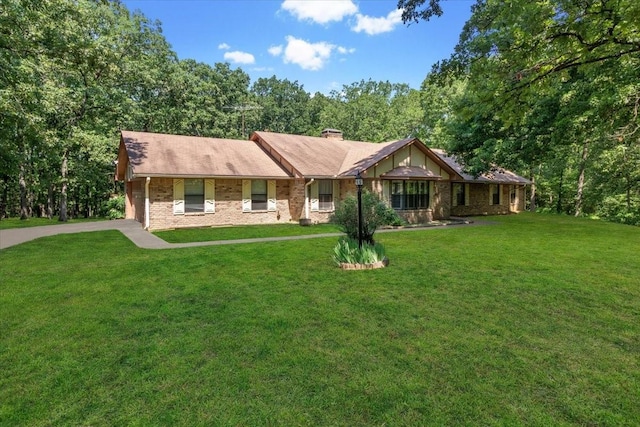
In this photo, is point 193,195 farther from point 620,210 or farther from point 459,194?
point 620,210

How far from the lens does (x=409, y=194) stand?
20.1 metres

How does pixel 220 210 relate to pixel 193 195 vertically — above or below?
below

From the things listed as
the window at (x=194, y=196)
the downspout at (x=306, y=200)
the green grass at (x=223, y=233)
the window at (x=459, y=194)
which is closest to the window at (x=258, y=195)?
the window at (x=194, y=196)

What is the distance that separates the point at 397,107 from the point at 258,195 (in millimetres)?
43811

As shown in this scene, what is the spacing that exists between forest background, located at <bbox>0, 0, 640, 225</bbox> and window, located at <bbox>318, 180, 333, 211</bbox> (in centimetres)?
755

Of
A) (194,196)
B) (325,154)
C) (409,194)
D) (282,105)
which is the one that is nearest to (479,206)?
(409,194)

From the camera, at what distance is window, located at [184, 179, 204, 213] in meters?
17.0

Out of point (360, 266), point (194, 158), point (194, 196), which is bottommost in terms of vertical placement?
point (360, 266)

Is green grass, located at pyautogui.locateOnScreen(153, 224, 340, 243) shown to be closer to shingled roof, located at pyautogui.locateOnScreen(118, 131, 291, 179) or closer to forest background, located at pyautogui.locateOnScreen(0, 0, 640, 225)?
shingled roof, located at pyautogui.locateOnScreen(118, 131, 291, 179)

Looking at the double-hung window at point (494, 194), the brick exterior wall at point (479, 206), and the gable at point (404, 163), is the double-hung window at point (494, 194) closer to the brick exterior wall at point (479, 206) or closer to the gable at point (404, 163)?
the brick exterior wall at point (479, 206)

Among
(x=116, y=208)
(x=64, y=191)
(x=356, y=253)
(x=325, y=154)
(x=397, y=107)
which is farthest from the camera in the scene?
(x=397, y=107)

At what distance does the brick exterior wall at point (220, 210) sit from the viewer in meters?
16.3

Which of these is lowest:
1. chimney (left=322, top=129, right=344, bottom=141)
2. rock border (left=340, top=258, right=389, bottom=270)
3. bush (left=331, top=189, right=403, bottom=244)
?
rock border (left=340, top=258, right=389, bottom=270)

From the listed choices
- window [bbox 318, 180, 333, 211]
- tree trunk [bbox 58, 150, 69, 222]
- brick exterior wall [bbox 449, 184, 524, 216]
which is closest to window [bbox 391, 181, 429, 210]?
window [bbox 318, 180, 333, 211]
